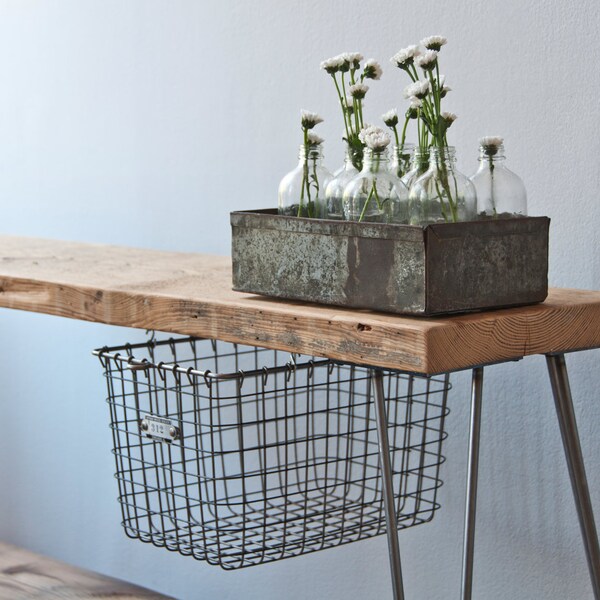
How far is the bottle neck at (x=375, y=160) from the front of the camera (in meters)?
1.32

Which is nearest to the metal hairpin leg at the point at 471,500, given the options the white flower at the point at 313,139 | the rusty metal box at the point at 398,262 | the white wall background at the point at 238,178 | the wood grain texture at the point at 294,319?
the white wall background at the point at 238,178

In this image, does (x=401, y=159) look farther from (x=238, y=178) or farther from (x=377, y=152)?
(x=238, y=178)

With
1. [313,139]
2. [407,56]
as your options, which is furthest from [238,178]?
[407,56]

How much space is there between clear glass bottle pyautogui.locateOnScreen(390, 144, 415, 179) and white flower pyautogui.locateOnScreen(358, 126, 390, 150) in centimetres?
11

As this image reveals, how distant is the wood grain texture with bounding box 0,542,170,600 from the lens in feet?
7.52

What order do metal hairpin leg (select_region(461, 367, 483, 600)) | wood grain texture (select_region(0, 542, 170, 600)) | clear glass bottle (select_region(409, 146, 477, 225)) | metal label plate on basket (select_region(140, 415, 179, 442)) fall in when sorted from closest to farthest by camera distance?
clear glass bottle (select_region(409, 146, 477, 225))
metal label plate on basket (select_region(140, 415, 179, 442))
metal hairpin leg (select_region(461, 367, 483, 600))
wood grain texture (select_region(0, 542, 170, 600))

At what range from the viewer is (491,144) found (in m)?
A: 1.35

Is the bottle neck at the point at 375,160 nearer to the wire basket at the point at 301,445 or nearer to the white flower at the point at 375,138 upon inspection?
the white flower at the point at 375,138

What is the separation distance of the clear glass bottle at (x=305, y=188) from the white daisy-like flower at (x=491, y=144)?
210 mm

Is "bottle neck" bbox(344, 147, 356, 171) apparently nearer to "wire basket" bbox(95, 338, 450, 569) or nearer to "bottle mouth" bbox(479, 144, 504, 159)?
"bottle mouth" bbox(479, 144, 504, 159)

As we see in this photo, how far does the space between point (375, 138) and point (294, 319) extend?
0.24 m

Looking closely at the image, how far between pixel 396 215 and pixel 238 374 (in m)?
0.32

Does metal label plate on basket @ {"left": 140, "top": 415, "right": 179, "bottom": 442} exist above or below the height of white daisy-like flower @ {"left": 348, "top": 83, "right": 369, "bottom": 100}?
below

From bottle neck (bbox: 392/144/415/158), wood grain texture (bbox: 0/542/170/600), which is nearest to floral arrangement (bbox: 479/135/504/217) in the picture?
bottle neck (bbox: 392/144/415/158)
